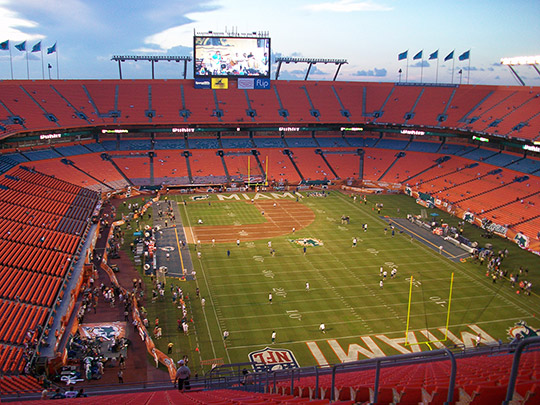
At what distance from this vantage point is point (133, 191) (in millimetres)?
54875

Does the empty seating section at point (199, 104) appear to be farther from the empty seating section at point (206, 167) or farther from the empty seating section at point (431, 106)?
the empty seating section at point (431, 106)

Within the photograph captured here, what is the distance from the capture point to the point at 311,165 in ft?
212

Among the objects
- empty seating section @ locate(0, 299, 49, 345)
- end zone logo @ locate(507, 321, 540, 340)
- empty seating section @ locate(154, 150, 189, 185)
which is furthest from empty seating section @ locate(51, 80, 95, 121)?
end zone logo @ locate(507, 321, 540, 340)

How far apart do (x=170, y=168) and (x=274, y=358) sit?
40780 millimetres

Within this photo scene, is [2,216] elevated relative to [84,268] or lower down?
elevated

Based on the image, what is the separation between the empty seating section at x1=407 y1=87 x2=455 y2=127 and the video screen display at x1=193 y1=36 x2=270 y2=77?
2181 centimetres

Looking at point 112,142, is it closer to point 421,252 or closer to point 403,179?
point 403,179

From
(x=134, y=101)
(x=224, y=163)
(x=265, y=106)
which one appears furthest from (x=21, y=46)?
(x=265, y=106)

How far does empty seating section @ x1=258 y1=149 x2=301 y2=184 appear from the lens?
61312mm

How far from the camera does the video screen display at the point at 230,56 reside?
216 feet

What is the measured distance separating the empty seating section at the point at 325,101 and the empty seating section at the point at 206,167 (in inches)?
675

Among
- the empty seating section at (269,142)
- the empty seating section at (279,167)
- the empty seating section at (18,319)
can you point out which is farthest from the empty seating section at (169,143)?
the empty seating section at (18,319)

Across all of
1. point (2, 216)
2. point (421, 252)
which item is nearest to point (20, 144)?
point (2, 216)

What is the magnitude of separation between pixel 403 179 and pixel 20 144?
4475 cm
